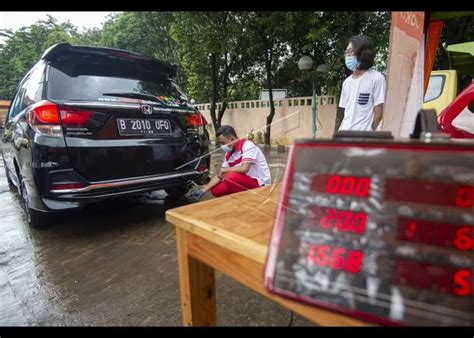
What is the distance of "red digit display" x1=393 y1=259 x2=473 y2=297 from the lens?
2.04 ft

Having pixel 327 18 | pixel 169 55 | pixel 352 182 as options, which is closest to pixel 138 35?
pixel 169 55

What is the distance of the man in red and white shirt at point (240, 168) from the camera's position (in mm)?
2598

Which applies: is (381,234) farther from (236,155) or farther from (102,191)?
(102,191)

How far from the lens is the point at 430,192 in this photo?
68cm

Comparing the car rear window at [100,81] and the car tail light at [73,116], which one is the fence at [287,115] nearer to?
the car rear window at [100,81]

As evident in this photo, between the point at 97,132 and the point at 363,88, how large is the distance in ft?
7.15

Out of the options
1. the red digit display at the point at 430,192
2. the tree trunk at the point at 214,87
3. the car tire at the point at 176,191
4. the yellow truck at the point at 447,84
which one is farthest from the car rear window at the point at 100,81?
the tree trunk at the point at 214,87

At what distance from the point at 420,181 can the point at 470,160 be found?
11 centimetres

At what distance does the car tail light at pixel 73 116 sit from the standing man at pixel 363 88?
2150 millimetres

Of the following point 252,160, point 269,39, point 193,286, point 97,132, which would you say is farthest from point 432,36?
point 269,39

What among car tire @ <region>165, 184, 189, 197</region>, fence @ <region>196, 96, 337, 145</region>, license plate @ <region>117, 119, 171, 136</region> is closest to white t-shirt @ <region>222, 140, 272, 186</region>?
license plate @ <region>117, 119, 171, 136</region>

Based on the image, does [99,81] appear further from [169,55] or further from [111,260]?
[169,55]

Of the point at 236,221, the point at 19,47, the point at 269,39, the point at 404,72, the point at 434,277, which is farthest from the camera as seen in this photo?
Result: the point at 19,47

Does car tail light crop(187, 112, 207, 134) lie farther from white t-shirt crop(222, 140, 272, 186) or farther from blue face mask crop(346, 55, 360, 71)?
blue face mask crop(346, 55, 360, 71)
